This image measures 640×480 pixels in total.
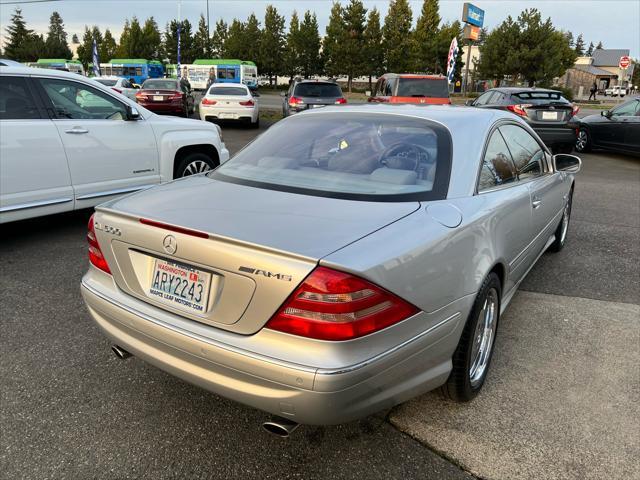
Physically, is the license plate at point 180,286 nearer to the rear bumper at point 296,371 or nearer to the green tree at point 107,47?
the rear bumper at point 296,371

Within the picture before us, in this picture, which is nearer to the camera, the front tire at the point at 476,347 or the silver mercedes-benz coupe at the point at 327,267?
the silver mercedes-benz coupe at the point at 327,267

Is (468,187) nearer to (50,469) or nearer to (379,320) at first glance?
(379,320)

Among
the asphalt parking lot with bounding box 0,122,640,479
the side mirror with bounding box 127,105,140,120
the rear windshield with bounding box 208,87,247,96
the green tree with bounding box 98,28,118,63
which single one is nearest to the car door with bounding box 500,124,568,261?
the asphalt parking lot with bounding box 0,122,640,479

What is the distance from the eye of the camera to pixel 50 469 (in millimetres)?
2242

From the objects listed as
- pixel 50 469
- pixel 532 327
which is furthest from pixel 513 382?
pixel 50 469

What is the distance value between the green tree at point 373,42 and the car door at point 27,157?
53.6 meters

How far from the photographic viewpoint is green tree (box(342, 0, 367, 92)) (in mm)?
54188

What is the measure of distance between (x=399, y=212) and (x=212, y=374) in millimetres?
1036

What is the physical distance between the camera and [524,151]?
364 cm

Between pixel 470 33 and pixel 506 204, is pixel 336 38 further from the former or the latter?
pixel 506 204

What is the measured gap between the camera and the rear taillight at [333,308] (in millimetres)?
1837

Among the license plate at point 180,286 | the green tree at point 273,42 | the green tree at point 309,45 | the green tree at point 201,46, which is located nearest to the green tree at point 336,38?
the green tree at point 309,45

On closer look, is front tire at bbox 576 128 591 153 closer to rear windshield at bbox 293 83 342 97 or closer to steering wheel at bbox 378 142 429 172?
rear windshield at bbox 293 83 342 97

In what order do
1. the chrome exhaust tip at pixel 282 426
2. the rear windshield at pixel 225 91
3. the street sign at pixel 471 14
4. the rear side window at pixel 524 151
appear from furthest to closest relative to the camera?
the street sign at pixel 471 14 < the rear windshield at pixel 225 91 < the rear side window at pixel 524 151 < the chrome exhaust tip at pixel 282 426
